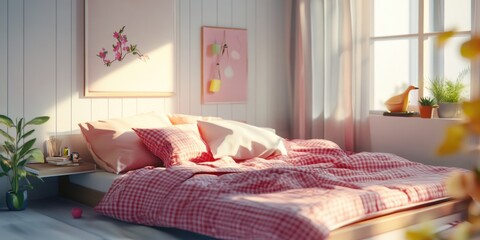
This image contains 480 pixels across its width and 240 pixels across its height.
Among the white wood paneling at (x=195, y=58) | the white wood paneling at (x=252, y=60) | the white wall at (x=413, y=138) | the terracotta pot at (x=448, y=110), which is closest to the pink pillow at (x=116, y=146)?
the white wood paneling at (x=195, y=58)

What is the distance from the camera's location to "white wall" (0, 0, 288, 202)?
3.92m

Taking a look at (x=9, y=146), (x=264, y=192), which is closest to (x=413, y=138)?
(x=264, y=192)

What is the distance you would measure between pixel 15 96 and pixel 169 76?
3.93 ft

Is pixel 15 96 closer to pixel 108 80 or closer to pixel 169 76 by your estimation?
pixel 108 80

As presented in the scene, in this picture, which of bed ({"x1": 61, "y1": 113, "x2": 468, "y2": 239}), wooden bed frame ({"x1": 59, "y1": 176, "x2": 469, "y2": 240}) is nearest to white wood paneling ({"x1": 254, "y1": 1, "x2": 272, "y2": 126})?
bed ({"x1": 61, "y1": 113, "x2": 468, "y2": 239})

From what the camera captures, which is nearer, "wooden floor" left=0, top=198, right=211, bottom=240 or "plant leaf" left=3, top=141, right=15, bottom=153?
"wooden floor" left=0, top=198, right=211, bottom=240

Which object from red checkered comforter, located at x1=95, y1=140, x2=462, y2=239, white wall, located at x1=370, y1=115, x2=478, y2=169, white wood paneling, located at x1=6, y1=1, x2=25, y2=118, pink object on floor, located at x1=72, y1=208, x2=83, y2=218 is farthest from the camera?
white wall, located at x1=370, y1=115, x2=478, y2=169

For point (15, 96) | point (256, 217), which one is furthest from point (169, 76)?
point (256, 217)

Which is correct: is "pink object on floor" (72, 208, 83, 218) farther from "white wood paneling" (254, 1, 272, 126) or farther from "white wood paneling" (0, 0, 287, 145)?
"white wood paneling" (254, 1, 272, 126)

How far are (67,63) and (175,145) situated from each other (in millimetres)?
1019

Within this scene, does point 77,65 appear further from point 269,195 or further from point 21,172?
point 269,195

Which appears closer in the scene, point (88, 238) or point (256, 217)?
point (256, 217)

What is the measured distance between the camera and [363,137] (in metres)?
4.96

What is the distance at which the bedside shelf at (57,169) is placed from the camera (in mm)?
3690
